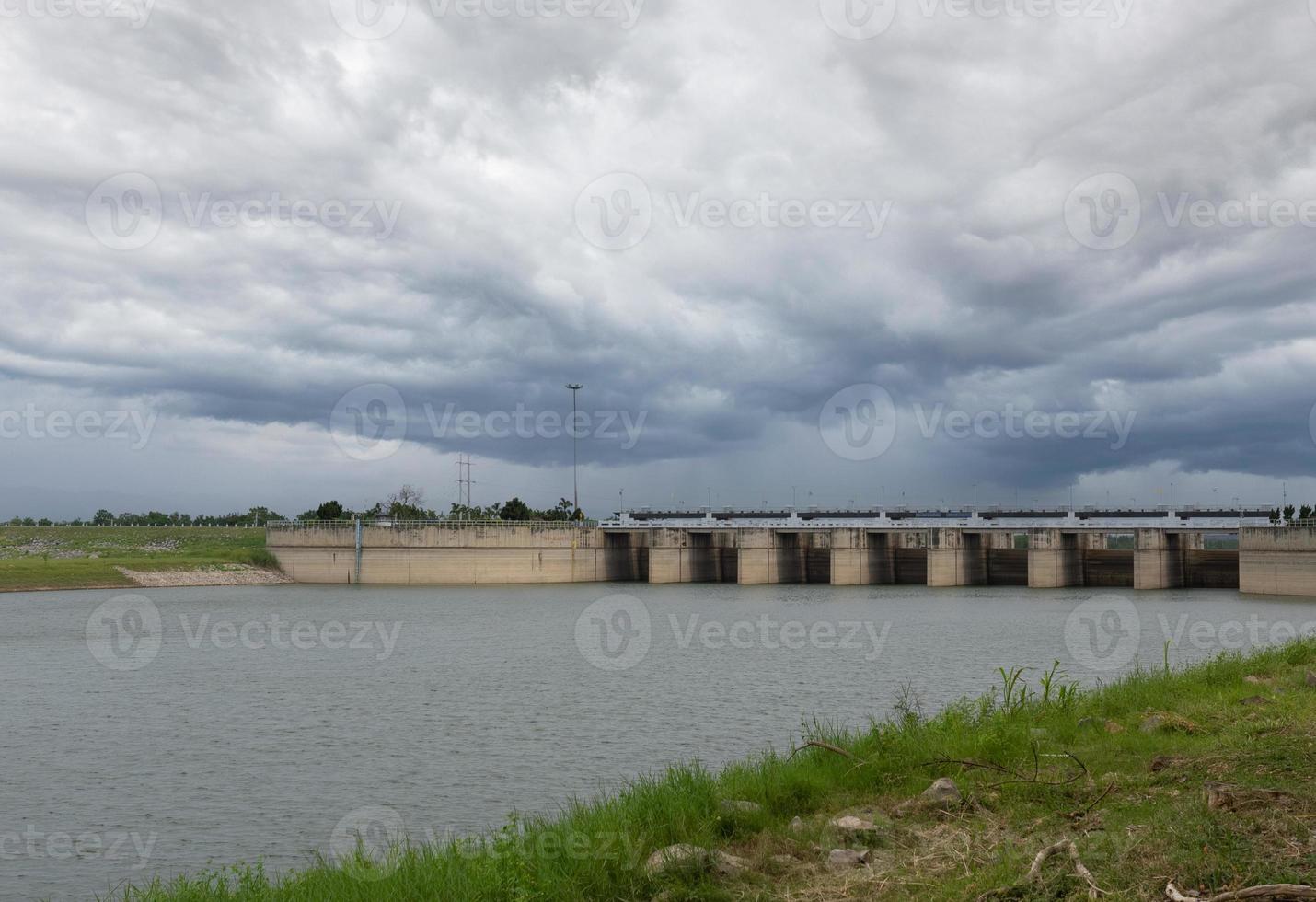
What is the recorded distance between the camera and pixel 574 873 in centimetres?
1053

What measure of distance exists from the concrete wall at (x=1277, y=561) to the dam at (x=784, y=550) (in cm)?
667

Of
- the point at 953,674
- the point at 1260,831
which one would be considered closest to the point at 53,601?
the point at 953,674

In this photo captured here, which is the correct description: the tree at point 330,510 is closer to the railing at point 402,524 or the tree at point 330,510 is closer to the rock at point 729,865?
the railing at point 402,524

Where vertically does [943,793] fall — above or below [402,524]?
below

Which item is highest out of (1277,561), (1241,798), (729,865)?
(1241,798)

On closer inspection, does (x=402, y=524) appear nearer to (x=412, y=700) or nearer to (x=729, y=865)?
(x=412, y=700)

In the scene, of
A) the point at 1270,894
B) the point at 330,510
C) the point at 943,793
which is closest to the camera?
the point at 1270,894

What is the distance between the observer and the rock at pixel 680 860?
10.5 m

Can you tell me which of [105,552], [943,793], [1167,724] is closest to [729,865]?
[943,793]

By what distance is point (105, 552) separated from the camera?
10956 cm

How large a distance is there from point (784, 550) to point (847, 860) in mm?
95958

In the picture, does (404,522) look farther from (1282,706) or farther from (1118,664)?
(1282,706)

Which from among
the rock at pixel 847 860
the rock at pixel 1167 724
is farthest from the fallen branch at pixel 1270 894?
the rock at pixel 1167 724

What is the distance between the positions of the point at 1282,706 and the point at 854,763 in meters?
7.57
